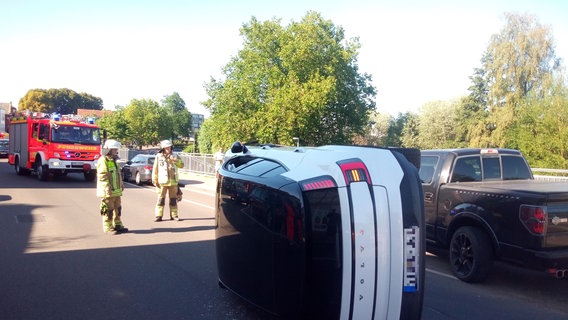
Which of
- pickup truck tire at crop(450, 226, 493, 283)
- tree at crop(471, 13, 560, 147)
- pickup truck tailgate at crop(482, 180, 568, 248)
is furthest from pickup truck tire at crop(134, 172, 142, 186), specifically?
tree at crop(471, 13, 560, 147)

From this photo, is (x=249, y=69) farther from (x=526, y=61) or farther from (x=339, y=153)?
(x=339, y=153)

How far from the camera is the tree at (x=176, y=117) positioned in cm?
6562

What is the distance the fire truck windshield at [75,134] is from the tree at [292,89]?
13535 millimetres

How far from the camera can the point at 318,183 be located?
3.43m

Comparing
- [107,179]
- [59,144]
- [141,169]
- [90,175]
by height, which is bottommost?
[90,175]

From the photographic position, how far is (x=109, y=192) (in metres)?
8.73

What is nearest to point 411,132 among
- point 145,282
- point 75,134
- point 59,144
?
point 75,134

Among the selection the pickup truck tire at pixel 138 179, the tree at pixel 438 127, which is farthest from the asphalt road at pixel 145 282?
the tree at pixel 438 127

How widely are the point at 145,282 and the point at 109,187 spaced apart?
137 inches

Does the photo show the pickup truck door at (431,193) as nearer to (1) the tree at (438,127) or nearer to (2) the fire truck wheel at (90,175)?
(2) the fire truck wheel at (90,175)

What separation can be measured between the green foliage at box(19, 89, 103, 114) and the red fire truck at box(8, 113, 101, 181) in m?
74.1

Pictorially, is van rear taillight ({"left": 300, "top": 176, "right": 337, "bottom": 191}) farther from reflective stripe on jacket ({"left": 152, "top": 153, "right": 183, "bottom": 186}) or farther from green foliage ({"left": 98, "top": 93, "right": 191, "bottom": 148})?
green foliage ({"left": 98, "top": 93, "right": 191, "bottom": 148})

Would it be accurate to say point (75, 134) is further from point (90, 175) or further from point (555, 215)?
point (555, 215)

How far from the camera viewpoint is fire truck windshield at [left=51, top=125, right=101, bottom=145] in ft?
62.9
